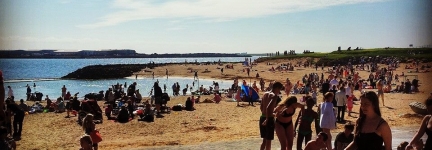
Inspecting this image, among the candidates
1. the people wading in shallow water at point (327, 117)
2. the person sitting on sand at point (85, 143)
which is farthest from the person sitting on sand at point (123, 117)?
the person sitting on sand at point (85, 143)

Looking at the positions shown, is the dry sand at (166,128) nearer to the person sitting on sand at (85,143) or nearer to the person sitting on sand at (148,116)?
the person sitting on sand at (148,116)

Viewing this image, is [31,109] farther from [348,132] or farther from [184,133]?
[348,132]

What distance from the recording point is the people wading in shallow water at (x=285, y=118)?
23.0 feet

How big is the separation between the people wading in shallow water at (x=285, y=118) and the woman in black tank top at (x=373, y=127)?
2.42 meters

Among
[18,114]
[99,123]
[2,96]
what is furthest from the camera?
[99,123]

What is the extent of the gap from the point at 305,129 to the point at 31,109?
16285 millimetres

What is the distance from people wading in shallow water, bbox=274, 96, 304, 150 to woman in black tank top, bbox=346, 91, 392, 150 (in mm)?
2424

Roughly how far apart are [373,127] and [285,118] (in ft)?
8.79

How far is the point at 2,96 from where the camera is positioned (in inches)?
211

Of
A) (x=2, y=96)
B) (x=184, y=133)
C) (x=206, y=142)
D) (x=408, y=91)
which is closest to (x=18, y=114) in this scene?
(x=184, y=133)

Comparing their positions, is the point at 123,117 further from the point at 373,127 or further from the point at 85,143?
the point at 373,127

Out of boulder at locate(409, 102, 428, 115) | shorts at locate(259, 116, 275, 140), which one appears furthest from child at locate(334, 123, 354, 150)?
boulder at locate(409, 102, 428, 115)

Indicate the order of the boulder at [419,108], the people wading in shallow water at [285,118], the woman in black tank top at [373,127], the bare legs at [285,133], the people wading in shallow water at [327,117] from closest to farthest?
the woman in black tank top at [373,127] → the people wading in shallow water at [285,118] → the bare legs at [285,133] → the people wading in shallow water at [327,117] → the boulder at [419,108]

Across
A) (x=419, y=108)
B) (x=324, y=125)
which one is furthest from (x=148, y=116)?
(x=419, y=108)
